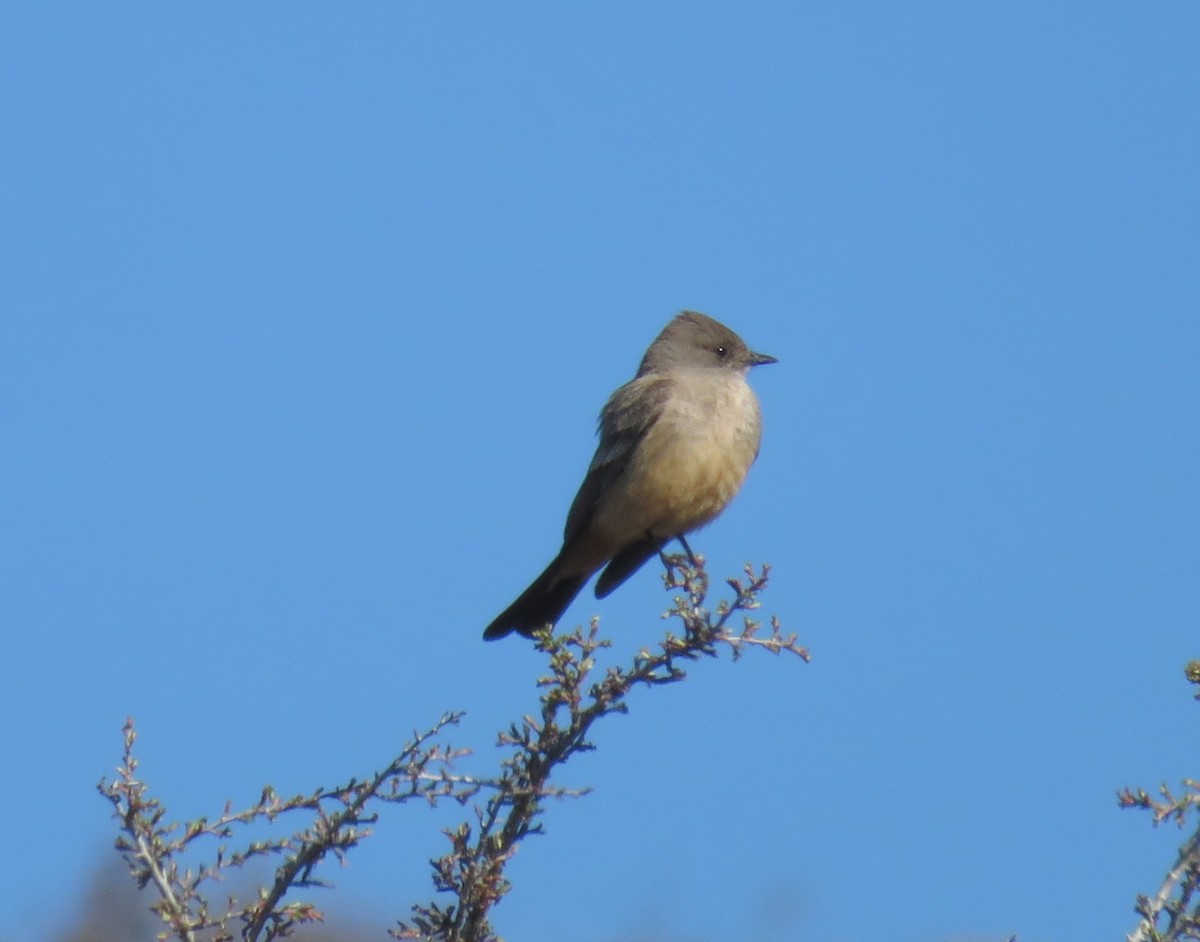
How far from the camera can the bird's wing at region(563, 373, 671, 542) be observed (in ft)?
24.2

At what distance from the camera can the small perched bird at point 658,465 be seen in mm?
7184

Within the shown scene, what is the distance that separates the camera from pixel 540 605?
7645 millimetres

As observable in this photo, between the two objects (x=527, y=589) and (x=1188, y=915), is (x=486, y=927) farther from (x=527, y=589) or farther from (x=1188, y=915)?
(x=527, y=589)

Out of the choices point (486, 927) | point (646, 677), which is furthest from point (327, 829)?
point (646, 677)

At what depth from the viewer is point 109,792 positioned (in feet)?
11.7

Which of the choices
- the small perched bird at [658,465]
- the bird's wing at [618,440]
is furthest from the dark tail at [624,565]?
the bird's wing at [618,440]

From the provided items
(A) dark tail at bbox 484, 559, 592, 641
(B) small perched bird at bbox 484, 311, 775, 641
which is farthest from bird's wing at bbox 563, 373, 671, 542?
(A) dark tail at bbox 484, 559, 592, 641

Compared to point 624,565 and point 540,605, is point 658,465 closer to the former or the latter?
point 624,565

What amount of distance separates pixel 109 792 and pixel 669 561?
12.6 ft

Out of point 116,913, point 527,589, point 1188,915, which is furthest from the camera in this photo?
point 116,913

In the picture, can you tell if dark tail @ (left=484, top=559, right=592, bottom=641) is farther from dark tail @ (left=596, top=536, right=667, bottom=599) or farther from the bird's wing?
the bird's wing

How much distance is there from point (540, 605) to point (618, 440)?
81 centimetres

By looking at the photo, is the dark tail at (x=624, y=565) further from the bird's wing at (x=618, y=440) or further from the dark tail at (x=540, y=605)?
the bird's wing at (x=618, y=440)

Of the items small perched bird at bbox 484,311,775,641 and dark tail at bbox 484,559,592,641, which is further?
dark tail at bbox 484,559,592,641
